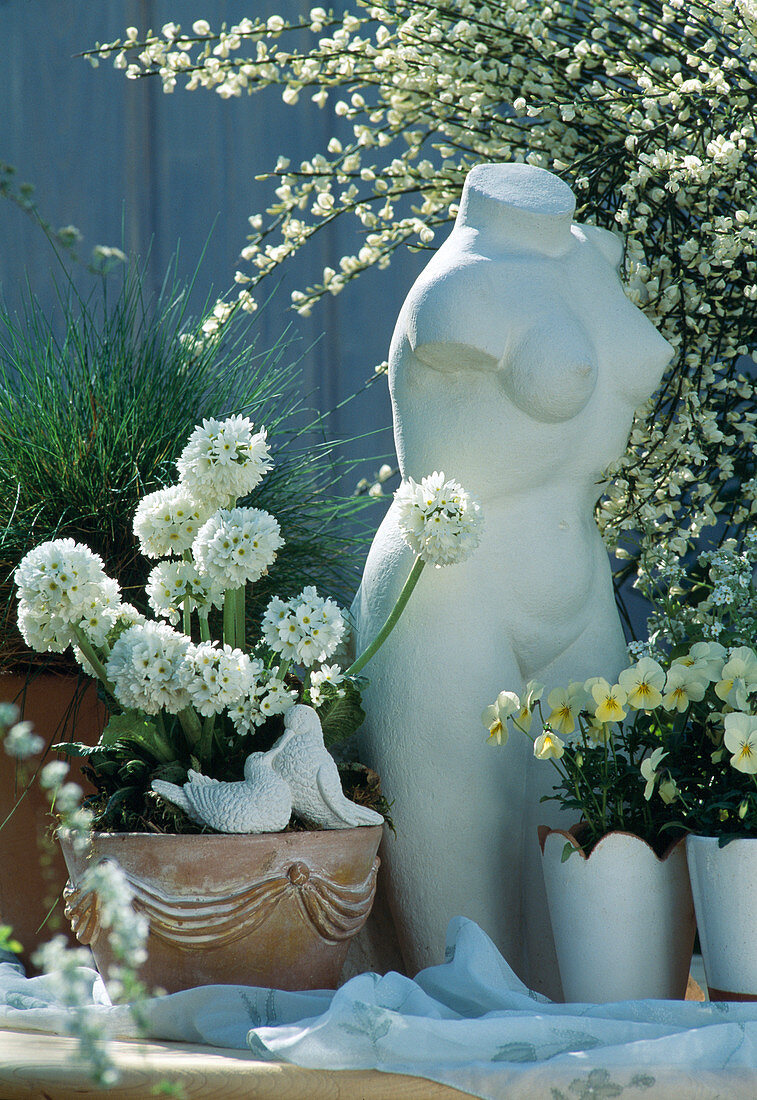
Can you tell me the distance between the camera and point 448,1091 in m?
0.77

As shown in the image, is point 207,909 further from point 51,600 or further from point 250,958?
point 51,600

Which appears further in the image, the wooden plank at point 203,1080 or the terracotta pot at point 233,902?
the terracotta pot at point 233,902

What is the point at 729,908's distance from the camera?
0.89m

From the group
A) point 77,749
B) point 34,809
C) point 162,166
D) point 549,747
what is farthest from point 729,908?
point 162,166

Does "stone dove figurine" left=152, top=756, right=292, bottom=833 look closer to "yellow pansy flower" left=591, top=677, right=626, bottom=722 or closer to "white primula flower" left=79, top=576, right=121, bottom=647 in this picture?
"white primula flower" left=79, top=576, right=121, bottom=647

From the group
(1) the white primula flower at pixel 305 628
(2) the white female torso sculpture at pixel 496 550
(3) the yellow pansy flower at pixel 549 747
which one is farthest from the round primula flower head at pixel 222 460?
(3) the yellow pansy flower at pixel 549 747

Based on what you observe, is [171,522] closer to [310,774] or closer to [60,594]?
[60,594]

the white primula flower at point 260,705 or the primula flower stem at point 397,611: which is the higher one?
the primula flower stem at point 397,611

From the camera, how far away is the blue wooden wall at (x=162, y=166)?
233 cm

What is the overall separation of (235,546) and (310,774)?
0.20 m

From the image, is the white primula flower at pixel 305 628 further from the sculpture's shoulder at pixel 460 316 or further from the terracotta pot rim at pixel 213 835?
the sculpture's shoulder at pixel 460 316

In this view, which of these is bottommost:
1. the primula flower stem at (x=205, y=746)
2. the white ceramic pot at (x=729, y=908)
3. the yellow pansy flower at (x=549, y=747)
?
the white ceramic pot at (x=729, y=908)

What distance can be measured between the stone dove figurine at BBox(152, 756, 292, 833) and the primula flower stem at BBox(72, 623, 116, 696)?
0.33ft

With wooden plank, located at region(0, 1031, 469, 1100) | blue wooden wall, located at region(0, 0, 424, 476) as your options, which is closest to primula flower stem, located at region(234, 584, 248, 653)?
wooden plank, located at region(0, 1031, 469, 1100)
